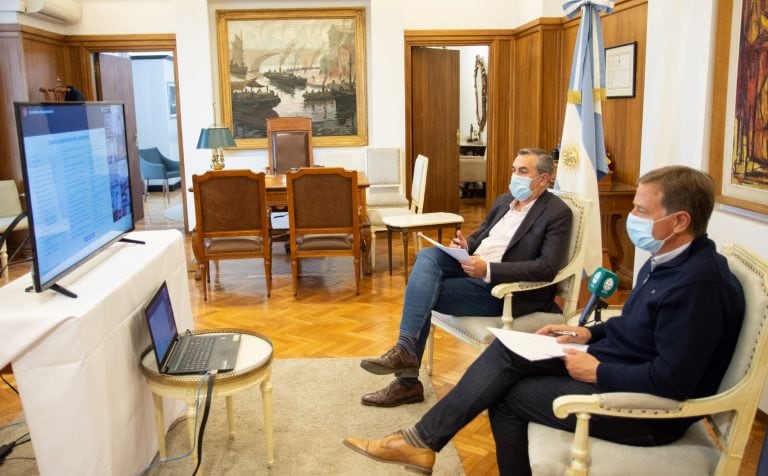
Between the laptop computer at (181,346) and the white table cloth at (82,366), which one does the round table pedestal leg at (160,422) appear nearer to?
the white table cloth at (82,366)

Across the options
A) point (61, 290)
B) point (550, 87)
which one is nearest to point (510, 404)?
point (61, 290)

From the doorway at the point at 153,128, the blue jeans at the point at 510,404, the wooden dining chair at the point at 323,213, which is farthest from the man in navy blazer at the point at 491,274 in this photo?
the doorway at the point at 153,128

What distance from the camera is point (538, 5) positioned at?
6.79 meters

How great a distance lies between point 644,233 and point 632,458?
2.06 ft

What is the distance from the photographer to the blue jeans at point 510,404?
209cm

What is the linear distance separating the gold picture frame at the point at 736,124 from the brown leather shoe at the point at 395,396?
173 centimetres

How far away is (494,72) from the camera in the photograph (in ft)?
25.2

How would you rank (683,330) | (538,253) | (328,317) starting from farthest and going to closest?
(328,317) < (538,253) < (683,330)

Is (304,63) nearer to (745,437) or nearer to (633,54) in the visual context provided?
(633,54)

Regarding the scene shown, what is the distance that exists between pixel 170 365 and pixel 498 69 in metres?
5.99

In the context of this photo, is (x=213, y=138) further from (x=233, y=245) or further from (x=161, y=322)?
(x=161, y=322)

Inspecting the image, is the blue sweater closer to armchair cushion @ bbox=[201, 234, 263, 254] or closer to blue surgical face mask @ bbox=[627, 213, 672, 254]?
blue surgical face mask @ bbox=[627, 213, 672, 254]

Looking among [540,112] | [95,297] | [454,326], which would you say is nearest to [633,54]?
[540,112]

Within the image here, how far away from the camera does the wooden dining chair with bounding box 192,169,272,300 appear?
198 inches
